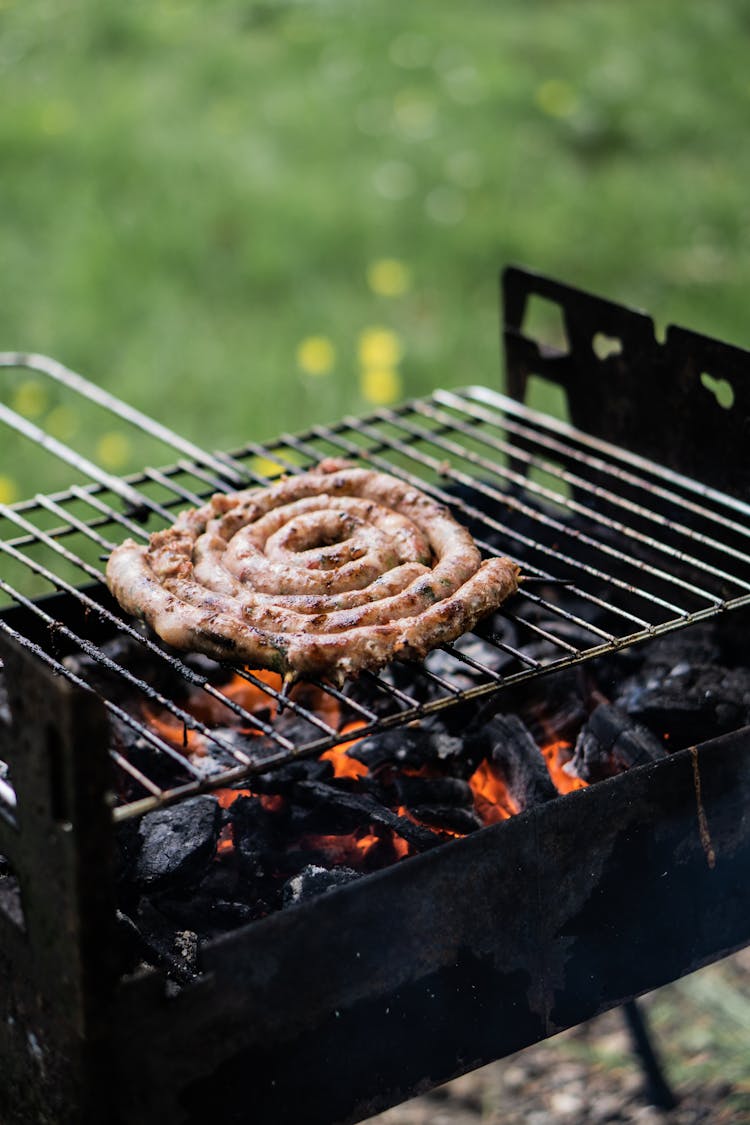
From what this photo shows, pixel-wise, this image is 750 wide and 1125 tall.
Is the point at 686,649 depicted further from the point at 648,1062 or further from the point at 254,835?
the point at 254,835

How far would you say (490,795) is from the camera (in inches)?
143

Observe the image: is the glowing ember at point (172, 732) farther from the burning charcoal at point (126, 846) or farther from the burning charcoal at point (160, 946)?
the burning charcoal at point (160, 946)

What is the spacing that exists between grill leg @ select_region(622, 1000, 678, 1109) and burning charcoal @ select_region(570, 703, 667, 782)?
0.97m

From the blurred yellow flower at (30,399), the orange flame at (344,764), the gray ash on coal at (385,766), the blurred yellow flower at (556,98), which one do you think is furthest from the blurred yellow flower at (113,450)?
the blurred yellow flower at (556,98)

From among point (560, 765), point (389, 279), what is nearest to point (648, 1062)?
point (560, 765)

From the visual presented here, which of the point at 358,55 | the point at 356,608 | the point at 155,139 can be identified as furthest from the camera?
the point at 358,55

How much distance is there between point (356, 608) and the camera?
3143mm

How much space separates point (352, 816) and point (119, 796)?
0.60 metres

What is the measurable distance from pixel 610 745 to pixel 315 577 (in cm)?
89

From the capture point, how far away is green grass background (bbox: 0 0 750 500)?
7375mm

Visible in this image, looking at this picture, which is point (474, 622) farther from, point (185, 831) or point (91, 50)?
point (91, 50)

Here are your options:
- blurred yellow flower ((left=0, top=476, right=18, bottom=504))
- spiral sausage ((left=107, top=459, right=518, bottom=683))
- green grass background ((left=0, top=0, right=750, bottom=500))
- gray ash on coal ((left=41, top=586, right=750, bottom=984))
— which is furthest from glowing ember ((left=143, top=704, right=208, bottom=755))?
green grass background ((left=0, top=0, right=750, bottom=500))

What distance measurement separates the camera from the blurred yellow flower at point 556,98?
381 inches

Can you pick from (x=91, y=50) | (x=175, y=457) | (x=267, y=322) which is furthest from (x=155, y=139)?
(x=175, y=457)
